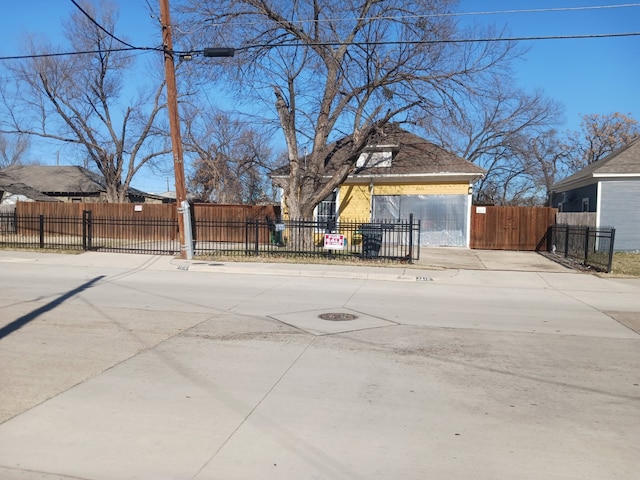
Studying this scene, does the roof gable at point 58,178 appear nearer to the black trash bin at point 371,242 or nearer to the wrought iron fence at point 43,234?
the wrought iron fence at point 43,234

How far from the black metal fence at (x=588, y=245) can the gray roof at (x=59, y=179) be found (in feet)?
123

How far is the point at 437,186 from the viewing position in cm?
2358

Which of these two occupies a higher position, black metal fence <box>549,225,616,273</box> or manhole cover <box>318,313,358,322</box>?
black metal fence <box>549,225,616,273</box>

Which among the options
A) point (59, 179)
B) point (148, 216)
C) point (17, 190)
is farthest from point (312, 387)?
point (59, 179)

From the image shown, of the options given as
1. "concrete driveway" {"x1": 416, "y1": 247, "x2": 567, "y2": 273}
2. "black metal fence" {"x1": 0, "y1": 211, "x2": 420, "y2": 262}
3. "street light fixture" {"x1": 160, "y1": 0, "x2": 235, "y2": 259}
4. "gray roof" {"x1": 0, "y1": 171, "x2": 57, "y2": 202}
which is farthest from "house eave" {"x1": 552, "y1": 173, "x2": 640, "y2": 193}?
"gray roof" {"x1": 0, "y1": 171, "x2": 57, "y2": 202}

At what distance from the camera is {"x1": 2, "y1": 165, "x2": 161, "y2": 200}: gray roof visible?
43.3m

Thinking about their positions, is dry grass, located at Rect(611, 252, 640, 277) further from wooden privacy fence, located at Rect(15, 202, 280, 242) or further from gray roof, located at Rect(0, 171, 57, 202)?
gray roof, located at Rect(0, 171, 57, 202)

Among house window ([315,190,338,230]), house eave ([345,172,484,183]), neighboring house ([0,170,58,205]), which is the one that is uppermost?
house eave ([345,172,484,183])

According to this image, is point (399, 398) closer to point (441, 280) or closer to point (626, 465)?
point (626, 465)

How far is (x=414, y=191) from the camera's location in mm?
23828

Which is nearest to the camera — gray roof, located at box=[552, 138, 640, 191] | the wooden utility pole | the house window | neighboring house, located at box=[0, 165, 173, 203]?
the wooden utility pole

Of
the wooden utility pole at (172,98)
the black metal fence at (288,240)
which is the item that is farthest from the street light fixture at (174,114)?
the black metal fence at (288,240)

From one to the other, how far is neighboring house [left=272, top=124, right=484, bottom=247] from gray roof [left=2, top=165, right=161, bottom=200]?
2662 cm

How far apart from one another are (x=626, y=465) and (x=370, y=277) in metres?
10.7
